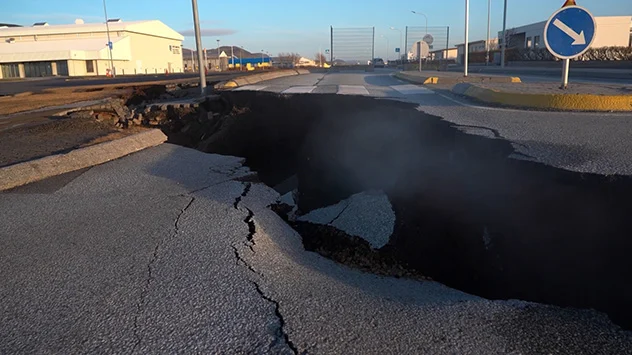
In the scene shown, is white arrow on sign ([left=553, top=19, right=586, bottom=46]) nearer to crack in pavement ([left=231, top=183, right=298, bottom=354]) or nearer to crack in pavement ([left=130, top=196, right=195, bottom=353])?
crack in pavement ([left=231, top=183, right=298, bottom=354])

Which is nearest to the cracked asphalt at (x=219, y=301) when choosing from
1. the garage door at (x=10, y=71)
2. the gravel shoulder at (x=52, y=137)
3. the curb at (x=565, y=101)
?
the gravel shoulder at (x=52, y=137)

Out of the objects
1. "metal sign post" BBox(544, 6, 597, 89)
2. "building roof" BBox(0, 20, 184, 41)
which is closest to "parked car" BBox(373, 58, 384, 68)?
"building roof" BBox(0, 20, 184, 41)

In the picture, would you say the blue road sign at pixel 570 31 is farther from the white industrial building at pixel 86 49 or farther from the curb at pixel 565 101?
the white industrial building at pixel 86 49

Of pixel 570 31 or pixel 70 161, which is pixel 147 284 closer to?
pixel 70 161

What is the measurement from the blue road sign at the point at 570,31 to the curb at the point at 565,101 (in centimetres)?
100

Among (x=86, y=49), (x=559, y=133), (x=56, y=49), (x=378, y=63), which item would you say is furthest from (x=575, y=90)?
A: (x=56, y=49)

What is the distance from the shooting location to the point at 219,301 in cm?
312

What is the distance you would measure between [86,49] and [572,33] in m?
76.0

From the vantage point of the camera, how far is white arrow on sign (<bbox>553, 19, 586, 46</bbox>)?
1097 cm

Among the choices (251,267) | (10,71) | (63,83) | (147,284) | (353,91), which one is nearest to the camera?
(147,284)

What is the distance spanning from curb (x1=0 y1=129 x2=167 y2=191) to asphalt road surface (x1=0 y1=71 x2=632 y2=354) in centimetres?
50

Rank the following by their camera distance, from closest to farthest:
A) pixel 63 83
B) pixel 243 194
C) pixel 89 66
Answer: pixel 243 194, pixel 63 83, pixel 89 66

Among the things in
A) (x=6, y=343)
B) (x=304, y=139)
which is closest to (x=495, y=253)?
(x=6, y=343)

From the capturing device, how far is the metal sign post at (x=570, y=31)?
10.9m
